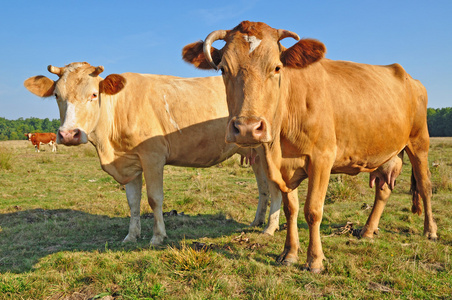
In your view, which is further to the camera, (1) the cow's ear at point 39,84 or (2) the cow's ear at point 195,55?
(1) the cow's ear at point 39,84

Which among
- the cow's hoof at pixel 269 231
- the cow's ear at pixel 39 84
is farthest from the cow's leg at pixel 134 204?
the cow's hoof at pixel 269 231

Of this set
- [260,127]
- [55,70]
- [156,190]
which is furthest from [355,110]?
[55,70]

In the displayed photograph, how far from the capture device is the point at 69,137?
15.9 feet

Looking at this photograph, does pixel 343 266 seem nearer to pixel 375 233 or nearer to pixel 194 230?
pixel 375 233

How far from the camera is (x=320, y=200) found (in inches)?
163

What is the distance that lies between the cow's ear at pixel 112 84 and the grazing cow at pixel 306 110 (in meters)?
1.60

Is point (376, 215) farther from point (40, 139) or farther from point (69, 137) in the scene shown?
point (40, 139)

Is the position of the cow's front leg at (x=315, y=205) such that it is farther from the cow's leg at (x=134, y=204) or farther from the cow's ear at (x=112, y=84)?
the cow's ear at (x=112, y=84)

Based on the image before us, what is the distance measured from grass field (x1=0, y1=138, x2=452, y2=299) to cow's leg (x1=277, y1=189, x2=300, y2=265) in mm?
209

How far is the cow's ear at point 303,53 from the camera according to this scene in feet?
12.5

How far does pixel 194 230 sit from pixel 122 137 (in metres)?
2.08

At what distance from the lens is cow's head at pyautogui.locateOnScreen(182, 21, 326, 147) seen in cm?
326

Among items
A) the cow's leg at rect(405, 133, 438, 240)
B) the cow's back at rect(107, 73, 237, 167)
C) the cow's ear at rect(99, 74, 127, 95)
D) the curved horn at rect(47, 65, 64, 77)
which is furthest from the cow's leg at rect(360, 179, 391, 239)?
the curved horn at rect(47, 65, 64, 77)

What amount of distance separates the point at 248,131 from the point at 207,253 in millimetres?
1772
